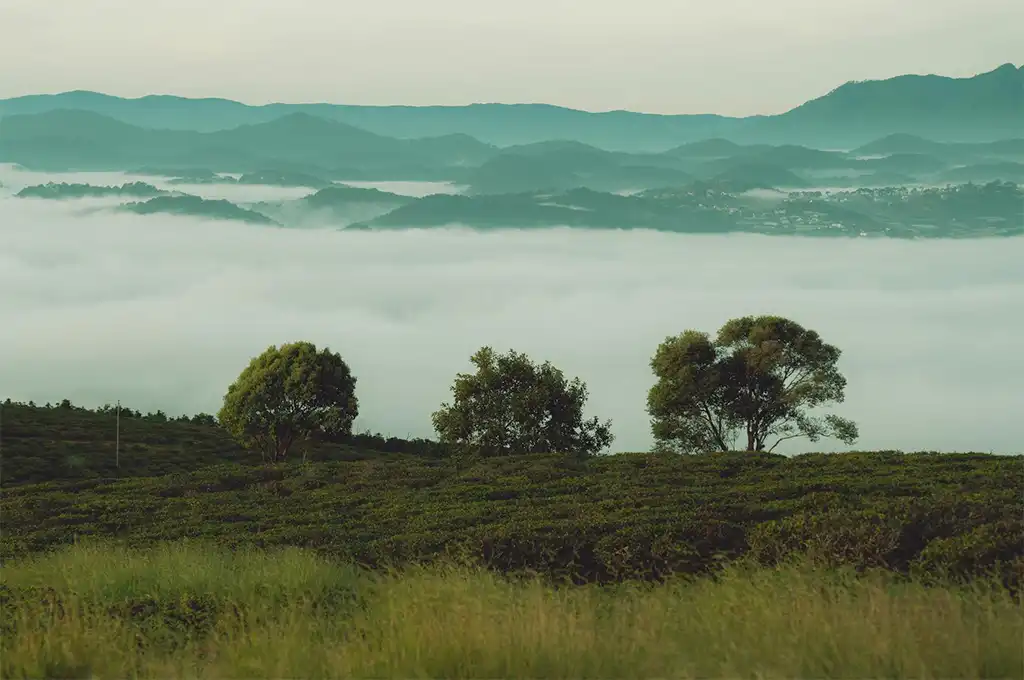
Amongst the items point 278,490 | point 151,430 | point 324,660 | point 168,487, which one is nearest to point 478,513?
point 278,490

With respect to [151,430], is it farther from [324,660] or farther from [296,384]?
[324,660]

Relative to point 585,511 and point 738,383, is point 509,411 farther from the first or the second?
point 585,511

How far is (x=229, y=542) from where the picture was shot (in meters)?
22.1

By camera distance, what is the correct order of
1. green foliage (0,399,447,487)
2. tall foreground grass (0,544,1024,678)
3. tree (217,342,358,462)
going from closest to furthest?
tall foreground grass (0,544,1024,678) < green foliage (0,399,447,487) < tree (217,342,358,462)

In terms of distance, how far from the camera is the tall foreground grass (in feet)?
29.3

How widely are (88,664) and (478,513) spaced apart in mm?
13877

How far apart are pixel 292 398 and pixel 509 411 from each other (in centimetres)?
1101

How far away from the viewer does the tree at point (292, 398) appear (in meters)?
54.6

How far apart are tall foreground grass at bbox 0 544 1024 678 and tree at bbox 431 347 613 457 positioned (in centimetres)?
3993

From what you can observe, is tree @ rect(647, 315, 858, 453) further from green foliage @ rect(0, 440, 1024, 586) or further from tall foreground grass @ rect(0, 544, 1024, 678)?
tall foreground grass @ rect(0, 544, 1024, 678)

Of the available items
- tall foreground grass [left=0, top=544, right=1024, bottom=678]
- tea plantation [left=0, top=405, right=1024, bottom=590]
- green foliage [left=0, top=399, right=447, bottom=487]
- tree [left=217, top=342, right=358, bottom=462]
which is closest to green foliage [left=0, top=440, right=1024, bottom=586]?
tea plantation [left=0, top=405, right=1024, bottom=590]

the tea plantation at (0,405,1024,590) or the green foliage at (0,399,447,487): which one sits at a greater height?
the green foliage at (0,399,447,487)

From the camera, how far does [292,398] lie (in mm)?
54656

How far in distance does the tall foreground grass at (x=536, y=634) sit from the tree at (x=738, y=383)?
41.0m
